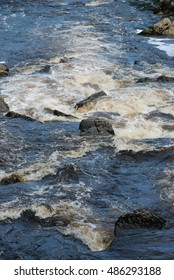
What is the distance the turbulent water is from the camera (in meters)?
7.54

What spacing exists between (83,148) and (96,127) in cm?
101

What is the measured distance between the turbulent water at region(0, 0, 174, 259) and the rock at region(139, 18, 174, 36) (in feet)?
1.99

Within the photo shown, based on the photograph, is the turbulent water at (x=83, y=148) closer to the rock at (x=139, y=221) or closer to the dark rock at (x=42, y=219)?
the dark rock at (x=42, y=219)

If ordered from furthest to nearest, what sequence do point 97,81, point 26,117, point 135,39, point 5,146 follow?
point 135,39 < point 97,81 < point 26,117 < point 5,146

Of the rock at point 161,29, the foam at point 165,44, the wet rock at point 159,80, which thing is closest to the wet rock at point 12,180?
the wet rock at point 159,80

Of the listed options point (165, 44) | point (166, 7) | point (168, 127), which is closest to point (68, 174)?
point (168, 127)

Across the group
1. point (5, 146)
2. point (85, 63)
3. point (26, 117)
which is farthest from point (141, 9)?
point (5, 146)

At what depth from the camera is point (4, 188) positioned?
9.28 m

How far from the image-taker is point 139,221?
7.71 metres

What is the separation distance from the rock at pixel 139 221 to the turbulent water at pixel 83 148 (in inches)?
5.0

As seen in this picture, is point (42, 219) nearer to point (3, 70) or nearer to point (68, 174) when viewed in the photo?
point (68, 174)

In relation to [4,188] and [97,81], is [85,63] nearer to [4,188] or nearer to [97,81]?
[97,81]

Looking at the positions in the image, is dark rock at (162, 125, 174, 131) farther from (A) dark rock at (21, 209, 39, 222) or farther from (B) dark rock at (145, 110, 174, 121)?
(A) dark rock at (21, 209, 39, 222)

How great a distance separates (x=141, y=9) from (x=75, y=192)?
21.3 m
